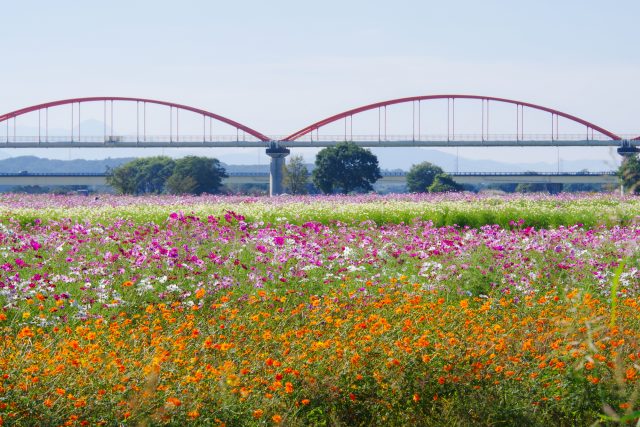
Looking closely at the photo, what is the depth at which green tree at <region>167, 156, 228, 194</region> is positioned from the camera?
7981 cm

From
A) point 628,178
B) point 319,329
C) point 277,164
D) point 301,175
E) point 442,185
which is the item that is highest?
point 277,164

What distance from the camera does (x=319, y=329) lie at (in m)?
6.80

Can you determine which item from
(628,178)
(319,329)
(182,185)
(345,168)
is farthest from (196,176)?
(628,178)

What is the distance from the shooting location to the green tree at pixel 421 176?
10056cm

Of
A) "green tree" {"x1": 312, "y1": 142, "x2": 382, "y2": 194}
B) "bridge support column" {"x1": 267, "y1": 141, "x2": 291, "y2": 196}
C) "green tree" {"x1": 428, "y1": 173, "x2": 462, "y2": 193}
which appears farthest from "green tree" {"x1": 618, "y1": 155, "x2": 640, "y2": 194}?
"bridge support column" {"x1": 267, "y1": 141, "x2": 291, "y2": 196}

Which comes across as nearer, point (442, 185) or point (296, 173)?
point (296, 173)

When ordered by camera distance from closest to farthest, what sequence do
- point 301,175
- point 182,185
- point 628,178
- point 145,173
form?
point 628,178 < point 301,175 < point 182,185 < point 145,173

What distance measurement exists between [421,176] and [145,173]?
35.2m

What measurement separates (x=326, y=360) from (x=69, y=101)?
278 feet

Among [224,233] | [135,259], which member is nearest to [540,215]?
[224,233]

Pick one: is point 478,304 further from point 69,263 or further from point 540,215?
point 540,215

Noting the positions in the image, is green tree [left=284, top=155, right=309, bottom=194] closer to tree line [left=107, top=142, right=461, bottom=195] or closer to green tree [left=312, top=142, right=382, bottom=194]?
tree line [left=107, top=142, right=461, bottom=195]

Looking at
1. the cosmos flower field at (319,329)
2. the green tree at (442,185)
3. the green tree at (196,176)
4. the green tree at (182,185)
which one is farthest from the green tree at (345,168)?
the cosmos flower field at (319,329)

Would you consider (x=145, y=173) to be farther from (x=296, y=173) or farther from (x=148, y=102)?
(x=296, y=173)
